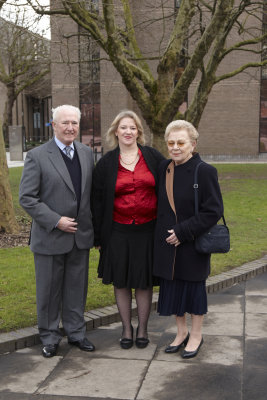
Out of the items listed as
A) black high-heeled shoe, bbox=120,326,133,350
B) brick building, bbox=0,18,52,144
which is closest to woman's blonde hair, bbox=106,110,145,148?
black high-heeled shoe, bbox=120,326,133,350

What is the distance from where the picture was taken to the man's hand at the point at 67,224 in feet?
12.7

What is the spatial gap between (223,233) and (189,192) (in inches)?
16.2

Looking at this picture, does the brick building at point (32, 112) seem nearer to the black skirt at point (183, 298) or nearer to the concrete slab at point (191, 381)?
the black skirt at point (183, 298)

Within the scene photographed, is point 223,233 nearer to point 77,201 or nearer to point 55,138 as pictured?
point 77,201

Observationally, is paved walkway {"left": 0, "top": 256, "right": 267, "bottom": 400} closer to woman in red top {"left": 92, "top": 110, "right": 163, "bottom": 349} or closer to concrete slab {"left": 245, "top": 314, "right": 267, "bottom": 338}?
concrete slab {"left": 245, "top": 314, "right": 267, "bottom": 338}

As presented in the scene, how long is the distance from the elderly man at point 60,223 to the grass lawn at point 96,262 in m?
0.58

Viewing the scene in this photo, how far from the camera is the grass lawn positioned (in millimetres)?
4971

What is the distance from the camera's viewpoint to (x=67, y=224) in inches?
153

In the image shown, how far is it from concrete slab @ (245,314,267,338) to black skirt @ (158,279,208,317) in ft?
2.73

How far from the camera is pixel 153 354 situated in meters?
4.08

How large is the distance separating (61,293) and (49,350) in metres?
0.48

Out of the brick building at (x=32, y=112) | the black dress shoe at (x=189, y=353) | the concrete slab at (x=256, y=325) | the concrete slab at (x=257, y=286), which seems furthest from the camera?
the brick building at (x=32, y=112)

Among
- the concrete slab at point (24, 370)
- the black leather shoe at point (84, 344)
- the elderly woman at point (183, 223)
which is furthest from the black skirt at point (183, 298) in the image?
the concrete slab at point (24, 370)

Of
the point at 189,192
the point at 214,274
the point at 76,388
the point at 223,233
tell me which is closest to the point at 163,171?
the point at 189,192
